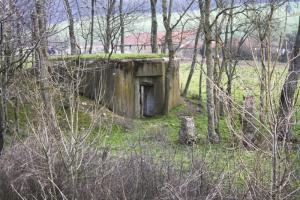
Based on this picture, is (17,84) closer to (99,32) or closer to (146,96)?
(146,96)

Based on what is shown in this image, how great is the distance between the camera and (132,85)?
55.3 ft

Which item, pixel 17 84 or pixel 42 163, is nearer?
pixel 42 163

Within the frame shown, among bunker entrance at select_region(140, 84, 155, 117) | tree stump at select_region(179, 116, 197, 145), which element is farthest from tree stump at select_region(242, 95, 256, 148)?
bunker entrance at select_region(140, 84, 155, 117)

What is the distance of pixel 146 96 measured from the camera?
17969mm

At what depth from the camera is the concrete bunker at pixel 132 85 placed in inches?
639

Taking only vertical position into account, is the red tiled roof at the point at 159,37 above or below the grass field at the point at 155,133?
above

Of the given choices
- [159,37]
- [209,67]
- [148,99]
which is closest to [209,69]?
[209,67]

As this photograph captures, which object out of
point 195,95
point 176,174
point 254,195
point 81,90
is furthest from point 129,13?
point 254,195

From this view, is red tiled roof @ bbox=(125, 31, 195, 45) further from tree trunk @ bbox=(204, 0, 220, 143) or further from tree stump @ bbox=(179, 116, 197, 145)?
tree stump @ bbox=(179, 116, 197, 145)

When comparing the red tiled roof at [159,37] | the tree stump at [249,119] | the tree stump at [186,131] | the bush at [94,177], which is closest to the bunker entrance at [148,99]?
the red tiled roof at [159,37]

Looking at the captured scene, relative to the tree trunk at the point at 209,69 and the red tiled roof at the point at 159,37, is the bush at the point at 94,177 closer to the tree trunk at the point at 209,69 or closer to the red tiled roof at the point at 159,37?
the tree trunk at the point at 209,69

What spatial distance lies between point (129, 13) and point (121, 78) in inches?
222

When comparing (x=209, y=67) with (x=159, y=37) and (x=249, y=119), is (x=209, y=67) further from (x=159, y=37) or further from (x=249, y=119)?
(x=159, y=37)

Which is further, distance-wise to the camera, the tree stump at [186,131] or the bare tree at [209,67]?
the tree stump at [186,131]
